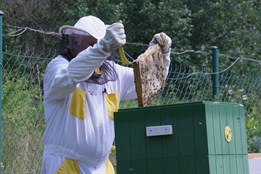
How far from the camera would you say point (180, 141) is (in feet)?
11.1

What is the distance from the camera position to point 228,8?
44.2ft

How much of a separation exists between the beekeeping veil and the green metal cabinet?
416 millimetres

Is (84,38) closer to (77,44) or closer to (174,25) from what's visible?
(77,44)

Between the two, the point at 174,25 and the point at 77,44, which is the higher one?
the point at 174,25

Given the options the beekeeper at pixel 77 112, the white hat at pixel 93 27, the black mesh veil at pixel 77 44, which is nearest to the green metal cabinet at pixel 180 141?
the beekeeper at pixel 77 112

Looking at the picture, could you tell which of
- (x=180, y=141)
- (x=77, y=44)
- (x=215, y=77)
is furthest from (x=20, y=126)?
(x=180, y=141)

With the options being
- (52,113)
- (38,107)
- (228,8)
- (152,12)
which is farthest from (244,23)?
(52,113)

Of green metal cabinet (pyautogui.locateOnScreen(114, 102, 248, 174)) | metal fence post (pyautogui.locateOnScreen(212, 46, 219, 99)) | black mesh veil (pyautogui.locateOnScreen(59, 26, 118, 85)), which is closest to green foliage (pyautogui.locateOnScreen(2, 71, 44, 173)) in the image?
black mesh veil (pyautogui.locateOnScreen(59, 26, 118, 85))

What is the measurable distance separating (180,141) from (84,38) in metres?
0.85

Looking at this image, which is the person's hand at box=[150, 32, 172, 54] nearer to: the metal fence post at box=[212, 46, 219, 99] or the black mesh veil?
the black mesh veil

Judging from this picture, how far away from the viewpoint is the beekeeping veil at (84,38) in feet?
12.7

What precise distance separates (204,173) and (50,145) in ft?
2.93

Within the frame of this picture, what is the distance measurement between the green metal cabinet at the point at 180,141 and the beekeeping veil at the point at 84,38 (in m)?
0.42

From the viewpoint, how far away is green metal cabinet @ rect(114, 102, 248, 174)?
10.9 ft
